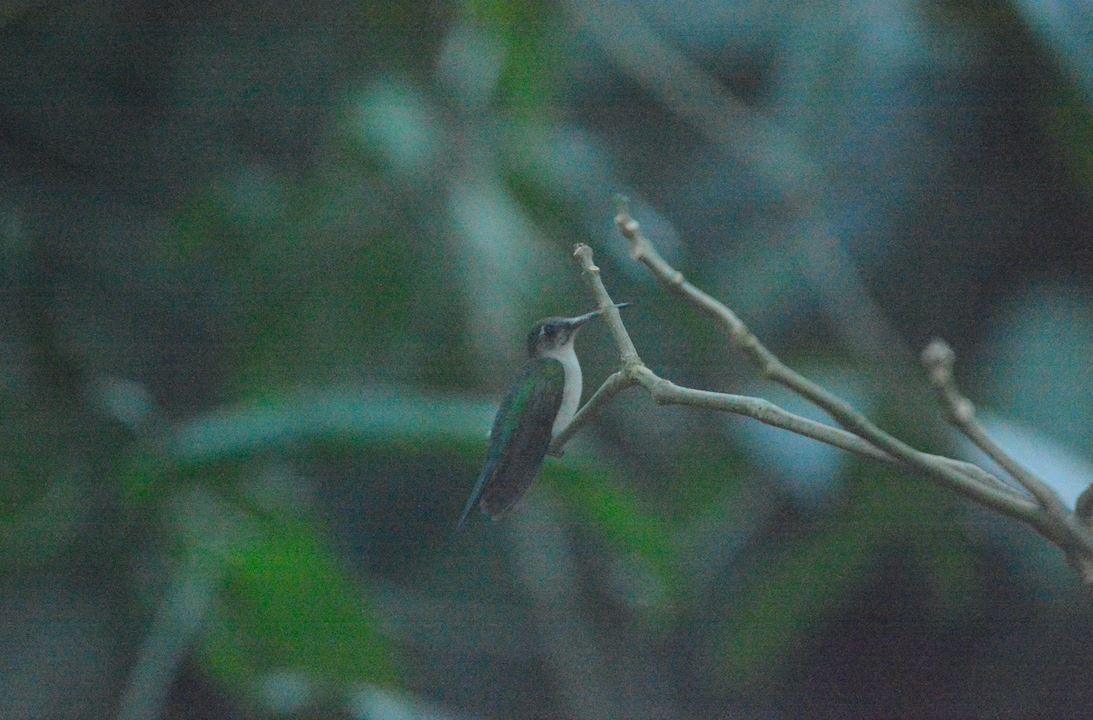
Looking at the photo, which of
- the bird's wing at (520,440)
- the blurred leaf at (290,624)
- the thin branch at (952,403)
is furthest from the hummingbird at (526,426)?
the blurred leaf at (290,624)

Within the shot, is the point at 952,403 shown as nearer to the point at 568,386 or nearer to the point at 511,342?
the point at 568,386

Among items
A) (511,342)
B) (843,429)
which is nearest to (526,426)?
(843,429)

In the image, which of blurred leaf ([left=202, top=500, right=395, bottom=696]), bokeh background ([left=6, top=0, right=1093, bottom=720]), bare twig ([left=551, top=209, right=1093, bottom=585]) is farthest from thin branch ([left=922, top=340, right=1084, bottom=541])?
blurred leaf ([left=202, top=500, right=395, bottom=696])

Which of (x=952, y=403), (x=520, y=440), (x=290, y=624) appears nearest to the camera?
(x=952, y=403)

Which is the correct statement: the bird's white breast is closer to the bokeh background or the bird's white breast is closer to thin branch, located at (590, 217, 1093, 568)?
thin branch, located at (590, 217, 1093, 568)

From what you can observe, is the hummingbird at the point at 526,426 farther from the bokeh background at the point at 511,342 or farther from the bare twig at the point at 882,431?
the bokeh background at the point at 511,342

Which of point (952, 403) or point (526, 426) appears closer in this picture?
point (952, 403)

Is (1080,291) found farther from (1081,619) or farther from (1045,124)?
(1081,619)
